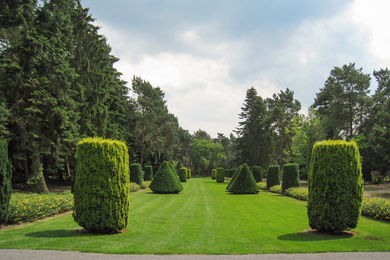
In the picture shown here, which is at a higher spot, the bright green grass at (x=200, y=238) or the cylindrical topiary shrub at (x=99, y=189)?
the cylindrical topiary shrub at (x=99, y=189)

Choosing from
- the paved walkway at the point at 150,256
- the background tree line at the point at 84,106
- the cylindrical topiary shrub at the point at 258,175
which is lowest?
the paved walkway at the point at 150,256

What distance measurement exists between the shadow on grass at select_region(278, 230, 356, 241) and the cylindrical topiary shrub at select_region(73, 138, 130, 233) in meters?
4.69

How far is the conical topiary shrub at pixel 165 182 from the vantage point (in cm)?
2205

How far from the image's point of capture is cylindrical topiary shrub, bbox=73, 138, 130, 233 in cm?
738

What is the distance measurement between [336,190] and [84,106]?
920 inches

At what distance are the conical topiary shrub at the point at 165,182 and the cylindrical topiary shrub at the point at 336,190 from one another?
15226mm

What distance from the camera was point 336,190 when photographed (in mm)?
7688

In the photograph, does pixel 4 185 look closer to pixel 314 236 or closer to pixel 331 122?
pixel 314 236

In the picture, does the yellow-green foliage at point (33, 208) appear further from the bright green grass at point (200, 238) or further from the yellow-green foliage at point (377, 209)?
Answer: the yellow-green foliage at point (377, 209)

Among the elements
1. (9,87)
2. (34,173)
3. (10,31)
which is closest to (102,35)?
(10,31)

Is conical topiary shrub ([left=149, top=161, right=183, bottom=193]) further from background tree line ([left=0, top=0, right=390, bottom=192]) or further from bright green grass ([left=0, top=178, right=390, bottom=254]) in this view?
bright green grass ([left=0, top=178, right=390, bottom=254])

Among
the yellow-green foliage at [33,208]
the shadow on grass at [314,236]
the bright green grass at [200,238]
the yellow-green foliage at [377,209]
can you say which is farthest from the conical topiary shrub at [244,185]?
the shadow on grass at [314,236]

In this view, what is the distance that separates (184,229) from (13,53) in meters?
17.2

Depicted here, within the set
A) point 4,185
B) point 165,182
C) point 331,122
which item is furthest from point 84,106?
point 331,122
